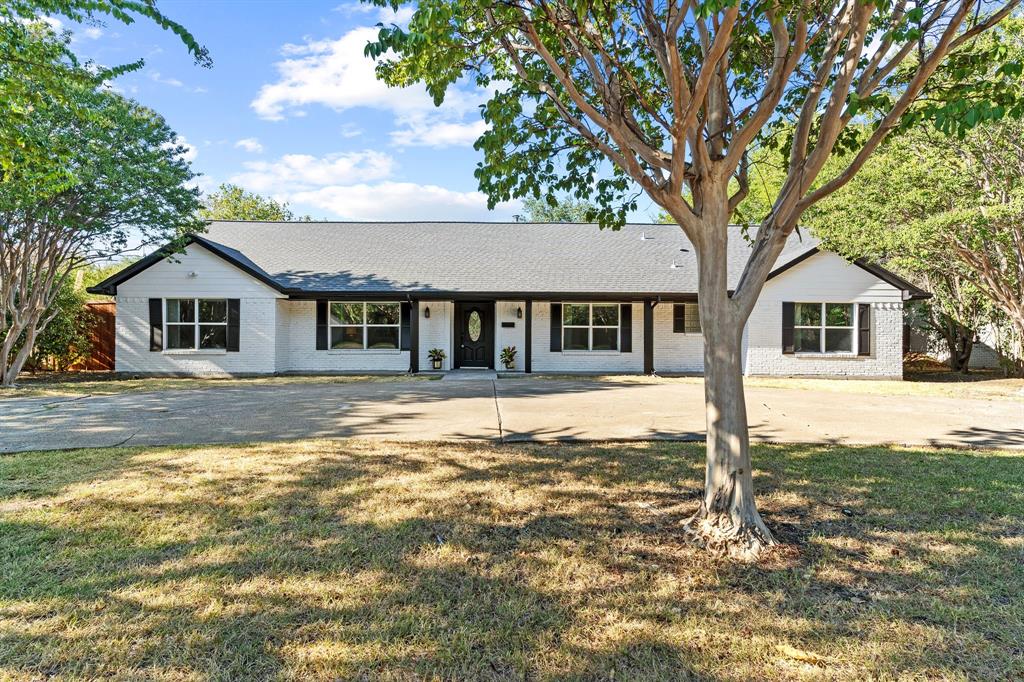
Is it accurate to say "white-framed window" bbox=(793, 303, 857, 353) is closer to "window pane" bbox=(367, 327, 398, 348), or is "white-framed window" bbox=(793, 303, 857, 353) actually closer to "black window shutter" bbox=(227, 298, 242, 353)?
"window pane" bbox=(367, 327, 398, 348)

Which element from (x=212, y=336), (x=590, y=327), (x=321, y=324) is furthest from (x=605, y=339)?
(x=212, y=336)

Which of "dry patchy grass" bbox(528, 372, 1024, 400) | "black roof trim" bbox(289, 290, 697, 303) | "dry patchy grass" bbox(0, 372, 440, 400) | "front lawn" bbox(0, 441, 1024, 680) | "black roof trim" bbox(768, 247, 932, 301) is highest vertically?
"black roof trim" bbox(768, 247, 932, 301)

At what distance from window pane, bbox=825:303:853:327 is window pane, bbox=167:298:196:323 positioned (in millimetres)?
19453

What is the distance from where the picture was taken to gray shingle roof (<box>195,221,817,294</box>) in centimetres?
1628

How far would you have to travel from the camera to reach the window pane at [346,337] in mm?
16469

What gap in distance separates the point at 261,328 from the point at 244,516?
12793 mm

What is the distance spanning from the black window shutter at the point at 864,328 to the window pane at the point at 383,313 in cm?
1431

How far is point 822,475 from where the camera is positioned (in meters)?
5.32

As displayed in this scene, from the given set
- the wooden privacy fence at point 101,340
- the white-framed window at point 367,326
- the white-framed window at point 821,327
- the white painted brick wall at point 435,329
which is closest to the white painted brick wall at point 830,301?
the white-framed window at point 821,327


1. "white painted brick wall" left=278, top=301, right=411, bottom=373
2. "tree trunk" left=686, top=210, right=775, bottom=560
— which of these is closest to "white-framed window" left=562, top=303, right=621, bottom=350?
"white painted brick wall" left=278, top=301, right=411, bottom=373

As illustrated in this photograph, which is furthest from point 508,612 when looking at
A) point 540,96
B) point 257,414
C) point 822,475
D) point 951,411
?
point 951,411

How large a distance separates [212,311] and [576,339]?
11.3 metres

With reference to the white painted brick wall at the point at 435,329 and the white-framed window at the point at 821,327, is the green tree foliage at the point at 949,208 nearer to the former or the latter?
the white-framed window at the point at 821,327

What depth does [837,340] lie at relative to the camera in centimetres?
1619
